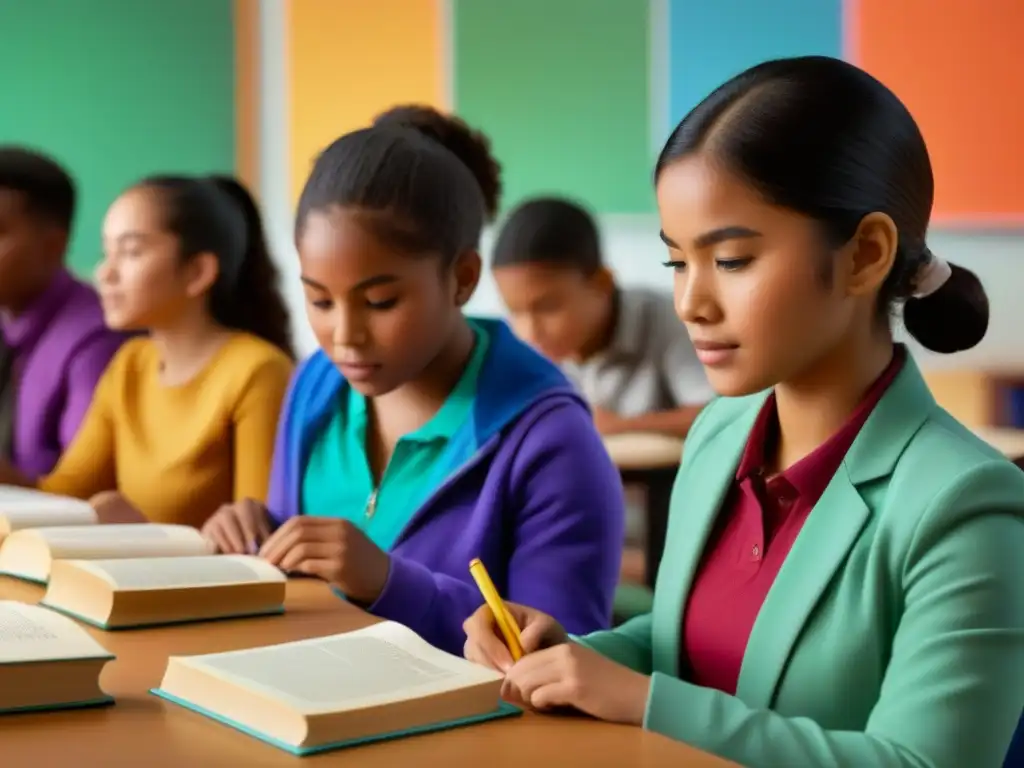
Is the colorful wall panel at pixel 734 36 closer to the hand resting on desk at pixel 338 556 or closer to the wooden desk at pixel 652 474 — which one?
the wooden desk at pixel 652 474

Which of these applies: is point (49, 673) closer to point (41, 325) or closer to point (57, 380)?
point (57, 380)

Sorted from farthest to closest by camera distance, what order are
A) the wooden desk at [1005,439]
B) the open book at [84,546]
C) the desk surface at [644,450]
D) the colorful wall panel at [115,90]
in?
the colorful wall panel at [115,90] < the desk surface at [644,450] < the wooden desk at [1005,439] < the open book at [84,546]

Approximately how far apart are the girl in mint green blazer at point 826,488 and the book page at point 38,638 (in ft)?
1.04

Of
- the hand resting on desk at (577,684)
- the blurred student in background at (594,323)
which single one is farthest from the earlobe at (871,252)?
the blurred student in background at (594,323)

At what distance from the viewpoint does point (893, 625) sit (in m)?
1.05

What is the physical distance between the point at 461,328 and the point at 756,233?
0.66 meters

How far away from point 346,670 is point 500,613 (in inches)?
6.8

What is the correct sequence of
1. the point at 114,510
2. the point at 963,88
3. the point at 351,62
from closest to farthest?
1. the point at 114,510
2. the point at 963,88
3. the point at 351,62

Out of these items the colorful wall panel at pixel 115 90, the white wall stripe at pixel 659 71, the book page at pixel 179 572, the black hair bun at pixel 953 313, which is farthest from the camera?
the colorful wall panel at pixel 115 90

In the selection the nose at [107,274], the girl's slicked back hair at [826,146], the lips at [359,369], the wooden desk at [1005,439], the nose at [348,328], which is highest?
the girl's slicked back hair at [826,146]

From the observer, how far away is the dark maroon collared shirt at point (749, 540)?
1155 millimetres

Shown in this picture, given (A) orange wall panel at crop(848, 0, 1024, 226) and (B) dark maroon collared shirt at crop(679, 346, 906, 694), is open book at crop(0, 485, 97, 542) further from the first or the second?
(A) orange wall panel at crop(848, 0, 1024, 226)

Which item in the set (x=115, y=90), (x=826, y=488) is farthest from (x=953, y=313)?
(x=115, y=90)

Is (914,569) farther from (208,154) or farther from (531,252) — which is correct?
(208,154)
